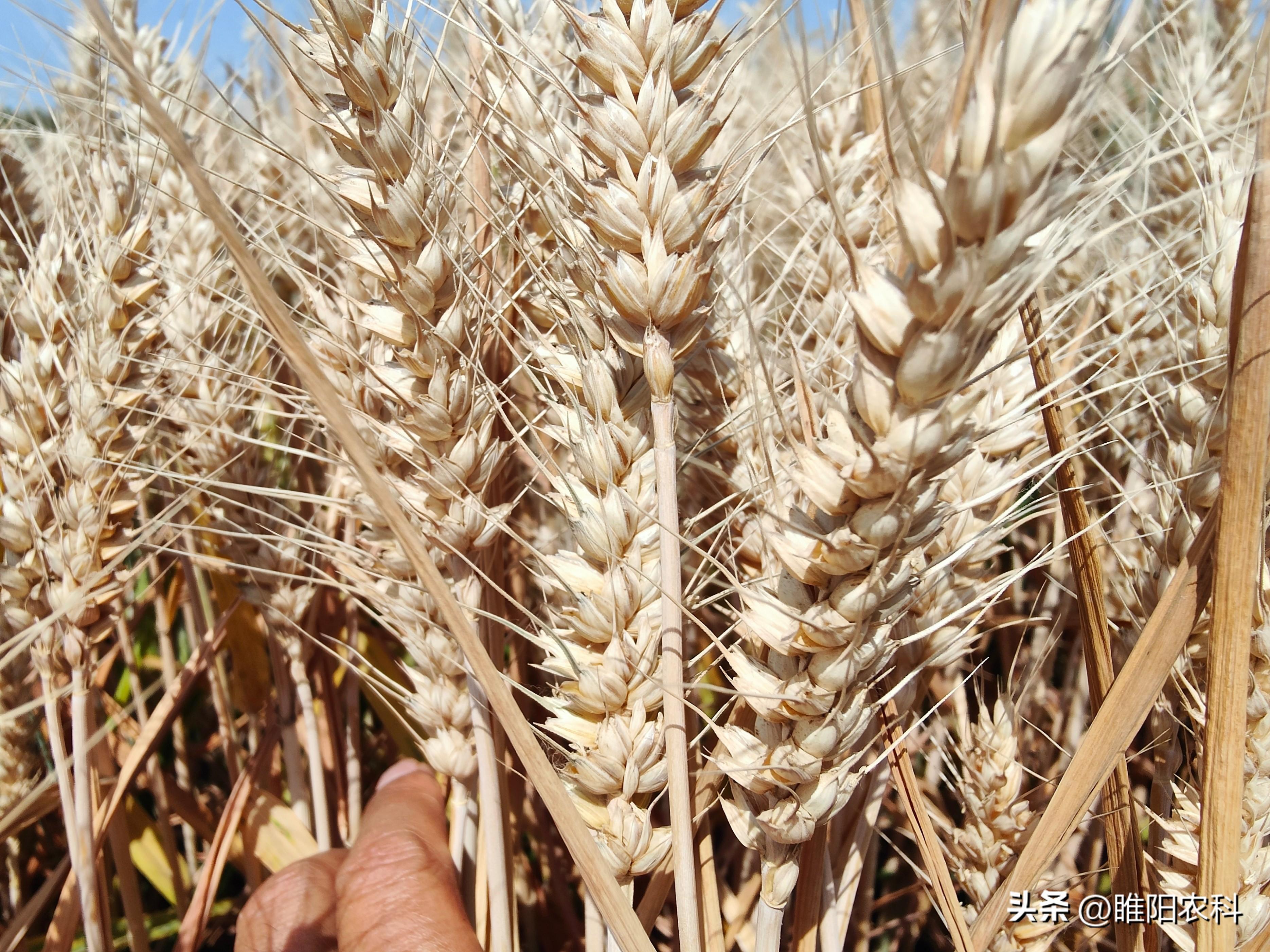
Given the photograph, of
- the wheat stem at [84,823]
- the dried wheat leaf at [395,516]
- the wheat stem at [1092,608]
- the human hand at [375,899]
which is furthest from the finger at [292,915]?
the wheat stem at [1092,608]

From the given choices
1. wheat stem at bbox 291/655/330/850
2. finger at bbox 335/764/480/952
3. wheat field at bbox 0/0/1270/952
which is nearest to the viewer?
wheat field at bbox 0/0/1270/952

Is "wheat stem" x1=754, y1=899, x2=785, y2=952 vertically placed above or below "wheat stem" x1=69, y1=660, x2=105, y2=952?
below

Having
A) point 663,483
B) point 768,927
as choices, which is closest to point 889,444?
point 663,483

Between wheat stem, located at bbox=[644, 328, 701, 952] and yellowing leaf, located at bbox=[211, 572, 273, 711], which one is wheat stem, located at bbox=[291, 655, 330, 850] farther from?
wheat stem, located at bbox=[644, 328, 701, 952]

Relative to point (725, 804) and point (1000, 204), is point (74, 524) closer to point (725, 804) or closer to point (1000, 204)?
point (725, 804)

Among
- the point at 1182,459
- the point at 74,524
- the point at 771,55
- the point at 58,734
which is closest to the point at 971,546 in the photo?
the point at 1182,459

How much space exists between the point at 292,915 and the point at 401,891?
16 centimetres

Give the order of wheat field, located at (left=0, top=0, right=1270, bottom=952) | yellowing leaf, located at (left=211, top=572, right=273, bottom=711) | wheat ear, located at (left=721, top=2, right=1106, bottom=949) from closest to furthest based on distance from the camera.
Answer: wheat ear, located at (left=721, top=2, right=1106, bottom=949) < wheat field, located at (left=0, top=0, right=1270, bottom=952) < yellowing leaf, located at (left=211, top=572, right=273, bottom=711)

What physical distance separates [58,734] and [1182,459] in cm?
109

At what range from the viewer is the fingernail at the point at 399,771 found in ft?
3.50

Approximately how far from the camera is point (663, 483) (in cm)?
56

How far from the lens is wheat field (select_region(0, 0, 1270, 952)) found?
465 mm

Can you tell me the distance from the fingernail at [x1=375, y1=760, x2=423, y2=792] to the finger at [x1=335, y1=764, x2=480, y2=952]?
0.10 meters

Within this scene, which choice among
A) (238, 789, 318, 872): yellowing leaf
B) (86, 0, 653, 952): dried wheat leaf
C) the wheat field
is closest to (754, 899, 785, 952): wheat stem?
the wheat field
